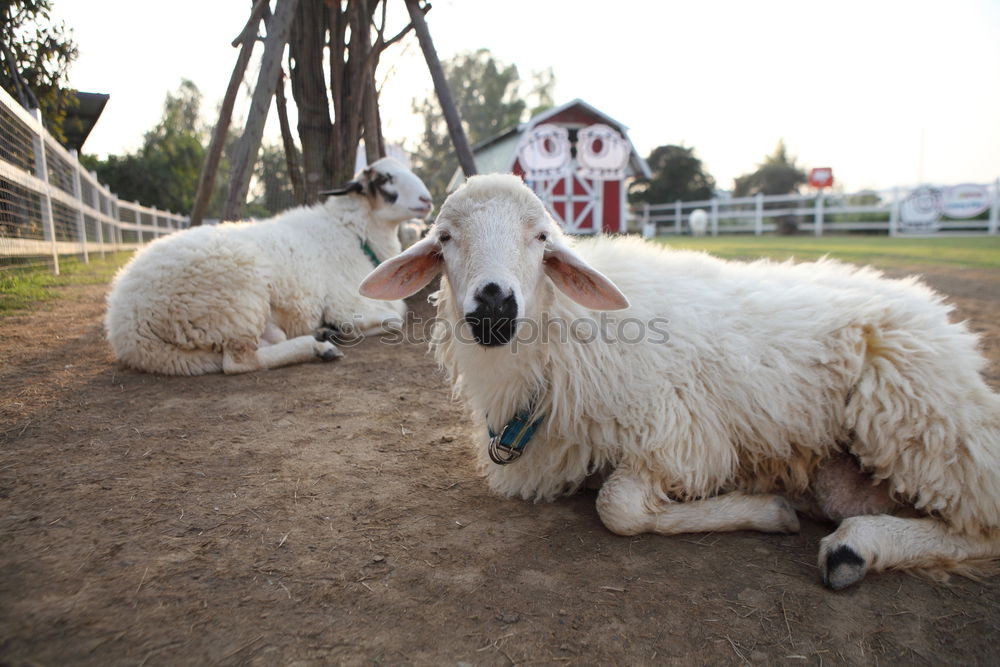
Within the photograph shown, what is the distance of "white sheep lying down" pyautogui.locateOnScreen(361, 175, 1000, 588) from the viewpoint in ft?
6.50

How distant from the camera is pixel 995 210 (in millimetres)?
20422

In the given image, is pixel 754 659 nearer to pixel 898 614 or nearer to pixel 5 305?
pixel 898 614

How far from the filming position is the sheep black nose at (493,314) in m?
1.91

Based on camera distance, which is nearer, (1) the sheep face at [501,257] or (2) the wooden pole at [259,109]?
(1) the sheep face at [501,257]

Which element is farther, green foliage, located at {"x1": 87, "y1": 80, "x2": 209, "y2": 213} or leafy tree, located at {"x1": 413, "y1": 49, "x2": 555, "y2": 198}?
leafy tree, located at {"x1": 413, "y1": 49, "x2": 555, "y2": 198}

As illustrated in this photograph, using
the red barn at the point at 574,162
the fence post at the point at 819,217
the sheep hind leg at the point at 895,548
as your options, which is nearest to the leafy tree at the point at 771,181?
the fence post at the point at 819,217

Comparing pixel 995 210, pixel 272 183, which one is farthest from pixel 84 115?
pixel 995 210

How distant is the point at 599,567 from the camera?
1.88 m

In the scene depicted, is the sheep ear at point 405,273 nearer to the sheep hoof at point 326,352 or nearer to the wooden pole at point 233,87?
the sheep hoof at point 326,352

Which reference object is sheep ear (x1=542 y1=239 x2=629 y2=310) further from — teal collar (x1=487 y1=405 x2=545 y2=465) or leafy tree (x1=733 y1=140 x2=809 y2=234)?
leafy tree (x1=733 y1=140 x2=809 y2=234)

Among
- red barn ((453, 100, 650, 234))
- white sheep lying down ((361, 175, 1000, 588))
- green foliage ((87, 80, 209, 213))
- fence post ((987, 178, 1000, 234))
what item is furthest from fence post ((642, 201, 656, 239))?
white sheep lying down ((361, 175, 1000, 588))

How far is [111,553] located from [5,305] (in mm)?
4326

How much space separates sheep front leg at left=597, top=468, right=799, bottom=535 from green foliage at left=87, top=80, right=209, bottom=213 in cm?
2928

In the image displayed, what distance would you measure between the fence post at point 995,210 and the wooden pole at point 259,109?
24.5 m
